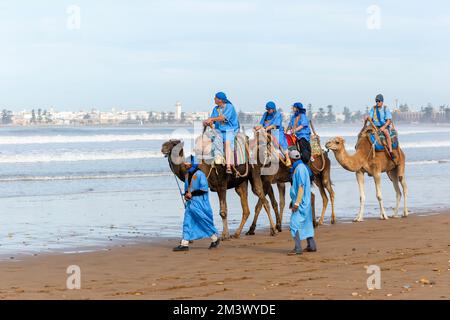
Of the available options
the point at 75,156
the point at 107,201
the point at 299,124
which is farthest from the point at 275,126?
the point at 75,156

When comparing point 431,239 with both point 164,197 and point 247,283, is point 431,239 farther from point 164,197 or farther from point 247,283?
point 164,197

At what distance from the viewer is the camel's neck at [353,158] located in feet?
70.1

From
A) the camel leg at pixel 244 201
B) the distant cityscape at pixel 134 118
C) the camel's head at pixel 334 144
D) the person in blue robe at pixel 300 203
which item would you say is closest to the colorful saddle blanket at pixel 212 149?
the camel leg at pixel 244 201

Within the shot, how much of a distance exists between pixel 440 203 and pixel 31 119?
13046 centimetres

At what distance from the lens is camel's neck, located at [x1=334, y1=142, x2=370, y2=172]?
70.1 feet

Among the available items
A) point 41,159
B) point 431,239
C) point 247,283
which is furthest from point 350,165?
point 41,159

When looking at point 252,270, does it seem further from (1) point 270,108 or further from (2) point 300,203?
(1) point 270,108

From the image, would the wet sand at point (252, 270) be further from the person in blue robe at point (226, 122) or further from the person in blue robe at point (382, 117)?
the person in blue robe at point (382, 117)

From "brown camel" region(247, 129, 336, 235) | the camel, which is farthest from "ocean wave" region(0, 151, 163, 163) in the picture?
"brown camel" region(247, 129, 336, 235)

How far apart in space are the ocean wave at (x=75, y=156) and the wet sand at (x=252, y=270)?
29791mm

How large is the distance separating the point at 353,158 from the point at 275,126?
3.18m

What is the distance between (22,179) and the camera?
34312 mm

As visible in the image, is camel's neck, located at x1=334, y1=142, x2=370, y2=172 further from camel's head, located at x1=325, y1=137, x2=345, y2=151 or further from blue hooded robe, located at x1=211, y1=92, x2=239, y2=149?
blue hooded robe, located at x1=211, y1=92, x2=239, y2=149

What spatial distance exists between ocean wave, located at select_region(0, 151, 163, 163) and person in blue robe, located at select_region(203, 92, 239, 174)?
1141 inches
